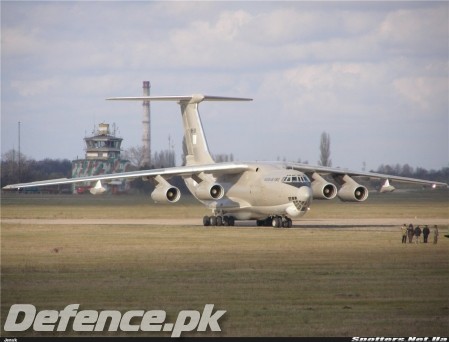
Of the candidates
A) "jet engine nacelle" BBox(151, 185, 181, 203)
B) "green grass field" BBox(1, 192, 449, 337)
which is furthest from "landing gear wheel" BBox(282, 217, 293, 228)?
"jet engine nacelle" BBox(151, 185, 181, 203)

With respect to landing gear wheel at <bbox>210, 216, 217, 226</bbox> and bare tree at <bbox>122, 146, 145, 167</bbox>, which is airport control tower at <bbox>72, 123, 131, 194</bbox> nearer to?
bare tree at <bbox>122, 146, 145, 167</bbox>

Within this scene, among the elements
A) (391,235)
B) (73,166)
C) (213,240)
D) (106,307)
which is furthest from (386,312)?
(73,166)

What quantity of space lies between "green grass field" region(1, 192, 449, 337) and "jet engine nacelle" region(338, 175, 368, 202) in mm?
2338

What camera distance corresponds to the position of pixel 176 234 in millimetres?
30703

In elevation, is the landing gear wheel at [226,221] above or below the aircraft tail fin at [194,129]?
below

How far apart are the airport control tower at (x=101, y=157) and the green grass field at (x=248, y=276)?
47311 mm

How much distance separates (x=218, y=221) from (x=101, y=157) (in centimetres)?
4913

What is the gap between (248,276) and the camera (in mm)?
18906

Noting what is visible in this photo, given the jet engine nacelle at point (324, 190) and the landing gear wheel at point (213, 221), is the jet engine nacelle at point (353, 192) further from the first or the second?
the landing gear wheel at point (213, 221)

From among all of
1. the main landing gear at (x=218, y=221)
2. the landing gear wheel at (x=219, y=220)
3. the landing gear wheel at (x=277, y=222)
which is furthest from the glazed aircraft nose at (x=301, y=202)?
the landing gear wheel at (x=219, y=220)

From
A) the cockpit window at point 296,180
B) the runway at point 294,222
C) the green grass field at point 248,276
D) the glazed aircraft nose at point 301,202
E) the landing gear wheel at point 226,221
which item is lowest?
the runway at point 294,222

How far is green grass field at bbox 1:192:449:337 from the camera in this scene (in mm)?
14172

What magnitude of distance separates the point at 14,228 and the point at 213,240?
8.17 m

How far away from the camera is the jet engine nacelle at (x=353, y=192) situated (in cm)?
3546
